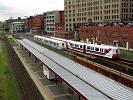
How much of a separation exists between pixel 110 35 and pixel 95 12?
49.5 meters

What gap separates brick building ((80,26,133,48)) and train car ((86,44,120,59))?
1033 centimetres

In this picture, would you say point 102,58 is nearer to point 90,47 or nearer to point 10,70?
point 90,47

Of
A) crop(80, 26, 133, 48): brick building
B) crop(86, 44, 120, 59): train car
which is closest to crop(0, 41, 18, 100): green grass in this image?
crop(86, 44, 120, 59): train car

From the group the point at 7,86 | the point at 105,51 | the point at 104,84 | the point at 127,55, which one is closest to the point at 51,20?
the point at 105,51

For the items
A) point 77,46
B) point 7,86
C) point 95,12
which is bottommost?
point 7,86

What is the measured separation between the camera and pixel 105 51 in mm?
65188

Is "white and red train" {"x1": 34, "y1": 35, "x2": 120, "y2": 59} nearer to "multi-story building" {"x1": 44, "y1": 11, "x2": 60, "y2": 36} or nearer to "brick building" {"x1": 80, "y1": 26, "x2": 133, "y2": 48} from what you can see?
"brick building" {"x1": 80, "y1": 26, "x2": 133, "y2": 48}

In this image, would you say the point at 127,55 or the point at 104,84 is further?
the point at 127,55

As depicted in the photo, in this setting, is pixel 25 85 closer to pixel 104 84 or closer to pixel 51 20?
pixel 104 84

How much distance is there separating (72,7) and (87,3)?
11.7 metres

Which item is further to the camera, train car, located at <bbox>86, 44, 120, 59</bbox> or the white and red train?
the white and red train

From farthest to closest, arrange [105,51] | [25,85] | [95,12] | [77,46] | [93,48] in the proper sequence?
[95,12]
[77,46]
[93,48]
[105,51]
[25,85]

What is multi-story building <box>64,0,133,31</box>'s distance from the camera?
119 m

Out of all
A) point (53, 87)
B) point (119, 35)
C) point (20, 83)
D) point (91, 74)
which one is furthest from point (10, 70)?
point (119, 35)
